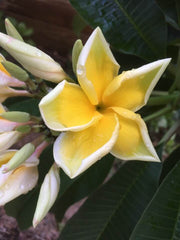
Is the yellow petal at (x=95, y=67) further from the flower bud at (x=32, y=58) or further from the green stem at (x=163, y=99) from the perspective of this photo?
the green stem at (x=163, y=99)

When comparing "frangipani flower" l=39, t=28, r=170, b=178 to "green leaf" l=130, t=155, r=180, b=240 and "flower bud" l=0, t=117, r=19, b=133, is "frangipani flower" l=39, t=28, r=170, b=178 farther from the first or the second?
"green leaf" l=130, t=155, r=180, b=240

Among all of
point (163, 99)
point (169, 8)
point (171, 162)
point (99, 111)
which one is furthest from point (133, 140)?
point (171, 162)

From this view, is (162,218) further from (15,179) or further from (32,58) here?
(32,58)

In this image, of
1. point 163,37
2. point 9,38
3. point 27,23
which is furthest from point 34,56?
point 27,23

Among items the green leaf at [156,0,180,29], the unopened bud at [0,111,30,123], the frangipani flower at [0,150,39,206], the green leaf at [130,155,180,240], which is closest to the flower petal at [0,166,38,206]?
the frangipani flower at [0,150,39,206]

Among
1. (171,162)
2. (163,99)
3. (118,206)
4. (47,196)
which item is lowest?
(171,162)

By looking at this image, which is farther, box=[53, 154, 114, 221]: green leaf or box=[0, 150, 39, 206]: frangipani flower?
box=[53, 154, 114, 221]: green leaf

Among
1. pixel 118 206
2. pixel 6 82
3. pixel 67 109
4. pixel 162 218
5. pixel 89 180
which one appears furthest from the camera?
pixel 89 180
